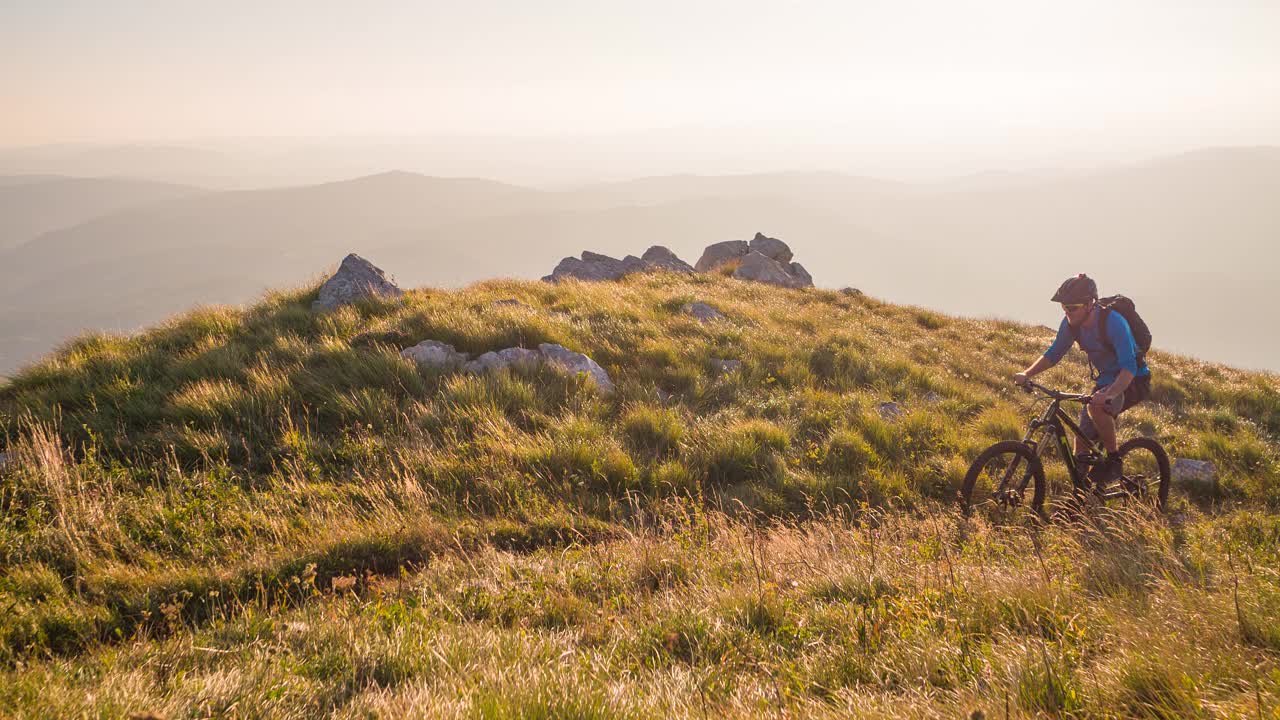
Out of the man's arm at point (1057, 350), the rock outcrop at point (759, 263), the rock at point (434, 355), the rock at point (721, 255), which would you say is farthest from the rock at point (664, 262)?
the man's arm at point (1057, 350)

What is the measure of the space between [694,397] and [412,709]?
6.79 metres

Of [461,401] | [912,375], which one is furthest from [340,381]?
[912,375]

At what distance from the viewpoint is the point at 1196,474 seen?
8.02 m

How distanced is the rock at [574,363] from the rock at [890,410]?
420 cm

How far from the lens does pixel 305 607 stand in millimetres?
3760

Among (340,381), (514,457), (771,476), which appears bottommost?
(771,476)

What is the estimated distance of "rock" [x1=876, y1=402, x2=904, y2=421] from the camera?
890 centimetres

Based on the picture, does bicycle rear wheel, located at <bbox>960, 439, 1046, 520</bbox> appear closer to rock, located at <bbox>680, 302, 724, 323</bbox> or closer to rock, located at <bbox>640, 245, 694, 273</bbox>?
rock, located at <bbox>680, 302, 724, 323</bbox>

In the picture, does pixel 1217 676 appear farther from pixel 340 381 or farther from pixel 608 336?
pixel 608 336

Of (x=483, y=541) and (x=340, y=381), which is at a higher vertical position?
(x=340, y=381)

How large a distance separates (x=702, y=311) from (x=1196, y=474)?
29.2 feet

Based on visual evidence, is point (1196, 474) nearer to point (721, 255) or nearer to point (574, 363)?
point (574, 363)

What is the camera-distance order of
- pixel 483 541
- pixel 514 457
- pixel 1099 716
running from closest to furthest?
pixel 1099 716 < pixel 483 541 < pixel 514 457

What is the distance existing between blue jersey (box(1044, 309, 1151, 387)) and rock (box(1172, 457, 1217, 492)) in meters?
2.78
